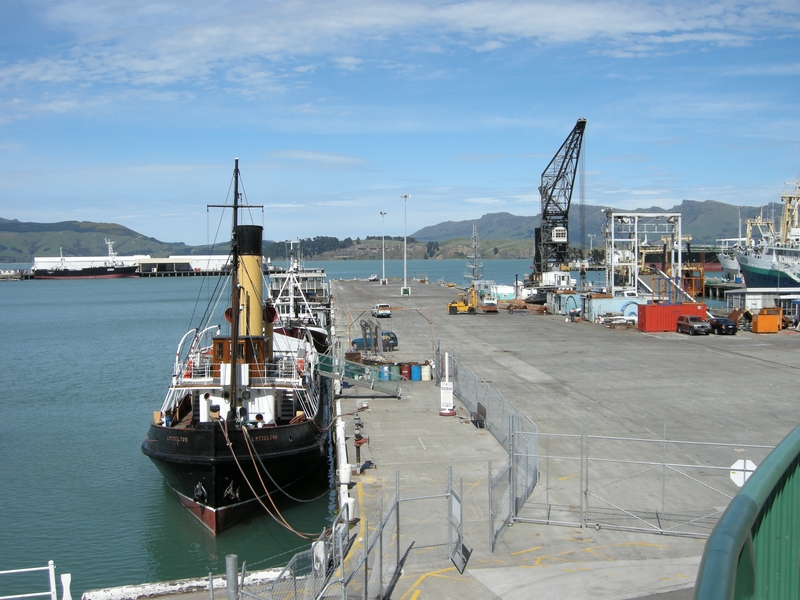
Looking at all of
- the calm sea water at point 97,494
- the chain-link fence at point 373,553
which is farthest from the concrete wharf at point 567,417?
the calm sea water at point 97,494

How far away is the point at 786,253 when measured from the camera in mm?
88438

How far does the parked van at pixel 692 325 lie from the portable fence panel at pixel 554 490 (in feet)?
101

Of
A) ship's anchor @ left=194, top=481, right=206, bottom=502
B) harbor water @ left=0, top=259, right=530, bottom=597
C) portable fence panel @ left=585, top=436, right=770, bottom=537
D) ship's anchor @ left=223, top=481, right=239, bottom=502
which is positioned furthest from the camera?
ship's anchor @ left=223, top=481, right=239, bottom=502

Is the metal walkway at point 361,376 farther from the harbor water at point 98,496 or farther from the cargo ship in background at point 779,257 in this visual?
the cargo ship in background at point 779,257

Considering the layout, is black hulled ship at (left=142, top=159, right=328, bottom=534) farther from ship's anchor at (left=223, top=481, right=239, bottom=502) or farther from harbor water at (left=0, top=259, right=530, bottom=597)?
harbor water at (left=0, top=259, right=530, bottom=597)

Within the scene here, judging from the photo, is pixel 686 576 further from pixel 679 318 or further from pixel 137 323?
pixel 137 323

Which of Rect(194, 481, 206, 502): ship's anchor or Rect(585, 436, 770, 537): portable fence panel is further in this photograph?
Rect(194, 481, 206, 502): ship's anchor

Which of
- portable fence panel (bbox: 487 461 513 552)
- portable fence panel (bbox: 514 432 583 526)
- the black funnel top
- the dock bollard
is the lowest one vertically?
portable fence panel (bbox: 514 432 583 526)

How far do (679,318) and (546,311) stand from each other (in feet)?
60.3

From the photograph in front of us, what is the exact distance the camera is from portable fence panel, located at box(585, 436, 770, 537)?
14.9 m

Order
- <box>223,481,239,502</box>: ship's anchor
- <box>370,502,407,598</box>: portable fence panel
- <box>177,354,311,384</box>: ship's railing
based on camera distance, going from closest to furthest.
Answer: <box>370,502,407,598</box>: portable fence panel
<box>223,481,239,502</box>: ship's anchor
<box>177,354,311,384</box>: ship's railing

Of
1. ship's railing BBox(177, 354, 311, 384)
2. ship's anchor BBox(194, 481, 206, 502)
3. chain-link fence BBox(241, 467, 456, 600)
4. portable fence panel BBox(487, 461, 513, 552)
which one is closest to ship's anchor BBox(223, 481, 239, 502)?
ship's anchor BBox(194, 481, 206, 502)

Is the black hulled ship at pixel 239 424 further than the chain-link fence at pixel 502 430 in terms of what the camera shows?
Yes

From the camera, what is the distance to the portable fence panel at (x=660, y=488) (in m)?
14.9
